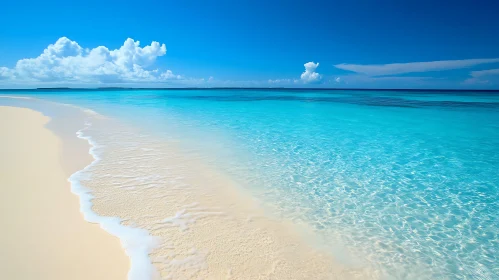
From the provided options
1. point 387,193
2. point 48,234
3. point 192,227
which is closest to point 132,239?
point 192,227

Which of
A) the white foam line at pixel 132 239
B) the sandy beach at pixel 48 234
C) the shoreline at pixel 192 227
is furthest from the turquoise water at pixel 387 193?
the sandy beach at pixel 48 234

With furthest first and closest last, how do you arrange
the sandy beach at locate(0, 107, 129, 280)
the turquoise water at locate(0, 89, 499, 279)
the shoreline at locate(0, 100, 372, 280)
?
the turquoise water at locate(0, 89, 499, 279)
the shoreline at locate(0, 100, 372, 280)
the sandy beach at locate(0, 107, 129, 280)

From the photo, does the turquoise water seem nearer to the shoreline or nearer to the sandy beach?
the shoreline

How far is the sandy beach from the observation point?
2.72 metres

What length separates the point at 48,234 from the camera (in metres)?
3.30

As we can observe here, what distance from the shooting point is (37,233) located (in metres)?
3.31

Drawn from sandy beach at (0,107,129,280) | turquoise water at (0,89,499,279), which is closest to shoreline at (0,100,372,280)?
sandy beach at (0,107,129,280)

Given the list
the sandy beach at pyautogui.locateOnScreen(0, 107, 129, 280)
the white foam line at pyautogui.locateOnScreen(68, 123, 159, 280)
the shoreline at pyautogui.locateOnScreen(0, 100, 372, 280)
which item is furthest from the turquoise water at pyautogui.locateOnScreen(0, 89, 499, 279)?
the sandy beach at pyautogui.locateOnScreen(0, 107, 129, 280)

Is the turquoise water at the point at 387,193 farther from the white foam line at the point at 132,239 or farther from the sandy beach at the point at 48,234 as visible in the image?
the sandy beach at the point at 48,234

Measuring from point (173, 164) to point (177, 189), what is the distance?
1604 millimetres

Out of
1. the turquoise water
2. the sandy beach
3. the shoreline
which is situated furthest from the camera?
the turquoise water

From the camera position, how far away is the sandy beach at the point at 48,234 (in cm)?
272

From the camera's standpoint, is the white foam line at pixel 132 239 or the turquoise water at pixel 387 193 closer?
the white foam line at pixel 132 239

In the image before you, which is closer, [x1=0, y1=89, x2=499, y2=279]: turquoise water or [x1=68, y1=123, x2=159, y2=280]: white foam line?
[x1=68, y1=123, x2=159, y2=280]: white foam line
